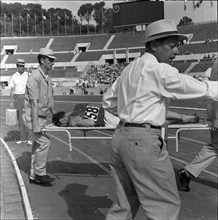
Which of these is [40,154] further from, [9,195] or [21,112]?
[21,112]

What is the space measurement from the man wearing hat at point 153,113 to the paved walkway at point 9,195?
2.07 m

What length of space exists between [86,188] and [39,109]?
52.7 inches

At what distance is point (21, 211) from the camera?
4094mm

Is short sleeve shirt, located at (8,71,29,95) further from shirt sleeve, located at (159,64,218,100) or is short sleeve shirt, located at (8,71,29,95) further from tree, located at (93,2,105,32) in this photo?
tree, located at (93,2,105,32)

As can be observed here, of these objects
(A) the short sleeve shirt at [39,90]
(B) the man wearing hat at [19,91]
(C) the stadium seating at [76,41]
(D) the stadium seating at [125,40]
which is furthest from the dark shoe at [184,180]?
(C) the stadium seating at [76,41]

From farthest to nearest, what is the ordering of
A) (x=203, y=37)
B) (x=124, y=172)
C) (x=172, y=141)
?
(x=203, y=37), (x=172, y=141), (x=124, y=172)

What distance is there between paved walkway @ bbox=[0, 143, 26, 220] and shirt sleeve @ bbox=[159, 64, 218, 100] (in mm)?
2537

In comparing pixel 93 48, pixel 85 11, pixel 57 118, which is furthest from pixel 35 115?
pixel 85 11

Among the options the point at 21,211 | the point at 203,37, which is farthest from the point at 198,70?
the point at 21,211

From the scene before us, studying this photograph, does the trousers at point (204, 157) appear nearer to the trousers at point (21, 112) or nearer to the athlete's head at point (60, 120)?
the athlete's head at point (60, 120)

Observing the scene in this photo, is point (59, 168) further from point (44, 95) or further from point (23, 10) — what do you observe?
point (23, 10)

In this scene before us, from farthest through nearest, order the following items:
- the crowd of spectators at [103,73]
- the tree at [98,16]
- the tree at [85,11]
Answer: the tree at [85,11]
the tree at [98,16]
the crowd of spectators at [103,73]

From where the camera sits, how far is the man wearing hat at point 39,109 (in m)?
4.91

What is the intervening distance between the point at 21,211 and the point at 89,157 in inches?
109
